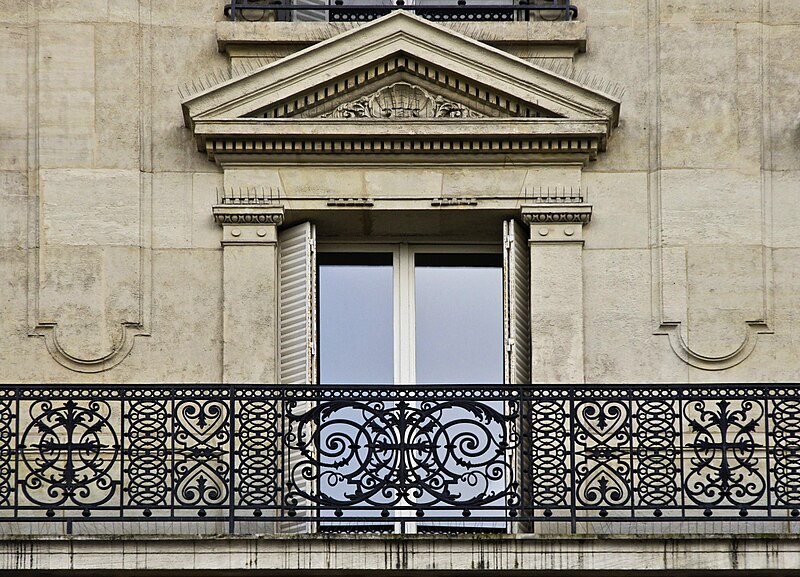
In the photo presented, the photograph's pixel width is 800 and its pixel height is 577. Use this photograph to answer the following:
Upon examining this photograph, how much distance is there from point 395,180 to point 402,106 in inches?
21.3

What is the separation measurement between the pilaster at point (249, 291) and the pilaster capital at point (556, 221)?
5.81ft

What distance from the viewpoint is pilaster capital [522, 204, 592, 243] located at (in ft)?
54.4

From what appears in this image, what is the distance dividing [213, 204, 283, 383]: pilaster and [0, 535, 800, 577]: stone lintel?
1905 millimetres

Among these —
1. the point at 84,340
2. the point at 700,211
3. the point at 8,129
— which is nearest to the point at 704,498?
the point at 700,211

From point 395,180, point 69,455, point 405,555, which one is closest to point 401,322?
point 395,180

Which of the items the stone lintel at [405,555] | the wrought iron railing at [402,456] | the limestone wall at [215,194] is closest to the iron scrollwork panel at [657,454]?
the wrought iron railing at [402,456]

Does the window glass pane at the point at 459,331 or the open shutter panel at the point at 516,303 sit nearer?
the open shutter panel at the point at 516,303

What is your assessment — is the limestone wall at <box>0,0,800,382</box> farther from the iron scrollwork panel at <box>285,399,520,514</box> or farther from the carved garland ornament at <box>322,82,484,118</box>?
the iron scrollwork panel at <box>285,399,520,514</box>

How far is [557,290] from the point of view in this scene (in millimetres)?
16453

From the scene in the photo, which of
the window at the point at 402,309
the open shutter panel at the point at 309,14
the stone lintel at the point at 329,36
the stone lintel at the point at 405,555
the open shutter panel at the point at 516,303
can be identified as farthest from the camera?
the open shutter panel at the point at 309,14

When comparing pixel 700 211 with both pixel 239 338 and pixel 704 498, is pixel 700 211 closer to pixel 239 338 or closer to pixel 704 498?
pixel 704 498

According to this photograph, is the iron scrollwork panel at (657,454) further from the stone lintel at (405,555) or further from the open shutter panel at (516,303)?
the open shutter panel at (516,303)

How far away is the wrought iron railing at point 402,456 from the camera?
15.0 meters

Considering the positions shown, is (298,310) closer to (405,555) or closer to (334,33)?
(334,33)
